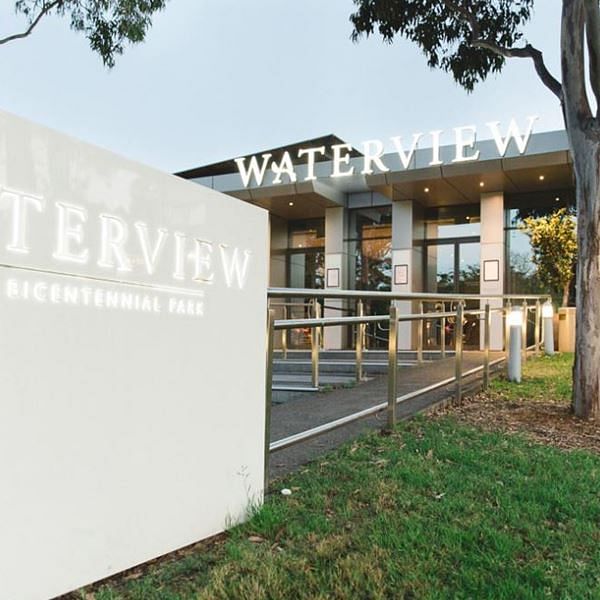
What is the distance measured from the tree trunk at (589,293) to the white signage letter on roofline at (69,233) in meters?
4.18

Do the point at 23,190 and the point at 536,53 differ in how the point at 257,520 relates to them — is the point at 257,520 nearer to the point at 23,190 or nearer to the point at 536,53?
the point at 23,190

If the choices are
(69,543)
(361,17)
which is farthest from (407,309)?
(69,543)

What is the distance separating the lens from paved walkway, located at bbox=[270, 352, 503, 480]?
3.79 metres

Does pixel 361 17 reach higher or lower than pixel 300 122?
lower

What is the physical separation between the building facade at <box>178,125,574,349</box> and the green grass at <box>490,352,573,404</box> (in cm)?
211

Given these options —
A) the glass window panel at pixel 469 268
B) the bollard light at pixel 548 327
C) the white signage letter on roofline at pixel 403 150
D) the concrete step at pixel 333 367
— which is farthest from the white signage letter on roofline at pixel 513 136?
the concrete step at pixel 333 367

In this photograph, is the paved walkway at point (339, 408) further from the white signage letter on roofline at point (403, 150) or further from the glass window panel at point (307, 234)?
the glass window panel at point (307, 234)

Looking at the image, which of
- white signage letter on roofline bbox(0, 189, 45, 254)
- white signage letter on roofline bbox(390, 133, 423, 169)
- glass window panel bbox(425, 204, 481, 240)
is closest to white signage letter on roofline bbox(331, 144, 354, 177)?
white signage letter on roofline bbox(390, 133, 423, 169)

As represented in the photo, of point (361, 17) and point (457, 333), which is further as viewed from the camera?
point (361, 17)

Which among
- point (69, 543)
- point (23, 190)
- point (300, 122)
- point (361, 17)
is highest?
point (300, 122)

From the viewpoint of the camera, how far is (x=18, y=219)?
1850 millimetres

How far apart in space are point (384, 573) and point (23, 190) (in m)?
1.83

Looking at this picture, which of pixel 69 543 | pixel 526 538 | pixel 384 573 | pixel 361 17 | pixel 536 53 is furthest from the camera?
pixel 361 17

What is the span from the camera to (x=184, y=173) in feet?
60.2
